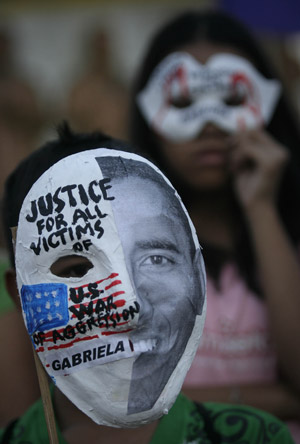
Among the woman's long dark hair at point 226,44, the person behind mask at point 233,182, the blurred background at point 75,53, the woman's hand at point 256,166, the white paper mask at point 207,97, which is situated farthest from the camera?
the blurred background at point 75,53

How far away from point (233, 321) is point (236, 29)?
3.76 feet

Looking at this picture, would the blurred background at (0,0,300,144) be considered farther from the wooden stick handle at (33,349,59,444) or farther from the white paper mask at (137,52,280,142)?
the wooden stick handle at (33,349,59,444)

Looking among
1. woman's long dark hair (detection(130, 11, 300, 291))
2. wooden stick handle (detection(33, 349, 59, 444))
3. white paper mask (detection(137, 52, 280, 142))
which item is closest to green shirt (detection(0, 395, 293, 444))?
wooden stick handle (detection(33, 349, 59, 444))

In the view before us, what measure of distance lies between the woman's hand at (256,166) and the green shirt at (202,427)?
852 mm

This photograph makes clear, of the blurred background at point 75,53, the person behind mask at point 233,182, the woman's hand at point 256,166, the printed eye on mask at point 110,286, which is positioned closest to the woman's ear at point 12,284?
the printed eye on mask at point 110,286

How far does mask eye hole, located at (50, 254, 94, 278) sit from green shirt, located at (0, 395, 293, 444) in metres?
0.40

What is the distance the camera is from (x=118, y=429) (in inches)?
58.5

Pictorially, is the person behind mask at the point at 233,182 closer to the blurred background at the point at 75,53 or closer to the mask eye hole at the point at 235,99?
the mask eye hole at the point at 235,99

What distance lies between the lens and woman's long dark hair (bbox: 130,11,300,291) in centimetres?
256

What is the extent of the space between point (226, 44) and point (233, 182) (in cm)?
54

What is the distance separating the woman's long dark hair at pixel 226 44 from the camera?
101 inches

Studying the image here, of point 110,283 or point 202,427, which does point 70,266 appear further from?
point 202,427

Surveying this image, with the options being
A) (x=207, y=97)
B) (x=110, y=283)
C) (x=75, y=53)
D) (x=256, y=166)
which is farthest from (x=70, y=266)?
(x=75, y=53)

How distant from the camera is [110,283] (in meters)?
1.30
